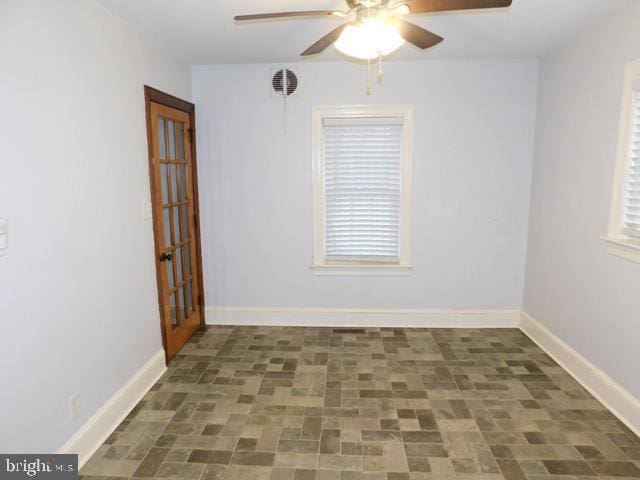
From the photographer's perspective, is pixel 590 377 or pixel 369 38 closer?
pixel 369 38

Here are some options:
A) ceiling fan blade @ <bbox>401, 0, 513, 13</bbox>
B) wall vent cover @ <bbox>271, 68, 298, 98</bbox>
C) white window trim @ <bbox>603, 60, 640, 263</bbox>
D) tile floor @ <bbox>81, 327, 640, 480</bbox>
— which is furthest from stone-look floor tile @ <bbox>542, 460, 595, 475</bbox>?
wall vent cover @ <bbox>271, 68, 298, 98</bbox>

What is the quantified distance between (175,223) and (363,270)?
1.86m

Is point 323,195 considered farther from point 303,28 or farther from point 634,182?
point 634,182

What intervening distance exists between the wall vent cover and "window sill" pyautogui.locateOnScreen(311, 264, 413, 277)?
5.63ft

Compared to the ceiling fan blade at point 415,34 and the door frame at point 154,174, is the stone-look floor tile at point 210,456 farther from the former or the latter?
the ceiling fan blade at point 415,34

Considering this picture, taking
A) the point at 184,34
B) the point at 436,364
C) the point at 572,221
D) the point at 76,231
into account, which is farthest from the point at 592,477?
the point at 184,34

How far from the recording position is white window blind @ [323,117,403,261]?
3.98m

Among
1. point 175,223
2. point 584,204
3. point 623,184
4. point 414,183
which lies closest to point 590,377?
point 584,204

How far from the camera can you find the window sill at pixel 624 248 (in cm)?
250

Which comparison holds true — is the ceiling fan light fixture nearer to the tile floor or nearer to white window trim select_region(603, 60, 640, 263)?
white window trim select_region(603, 60, 640, 263)

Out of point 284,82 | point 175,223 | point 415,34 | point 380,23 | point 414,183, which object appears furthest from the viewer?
point 414,183

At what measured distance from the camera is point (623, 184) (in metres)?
2.68

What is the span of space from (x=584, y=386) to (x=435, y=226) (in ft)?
5.88

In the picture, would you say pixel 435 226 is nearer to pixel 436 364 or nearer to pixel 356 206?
pixel 356 206
